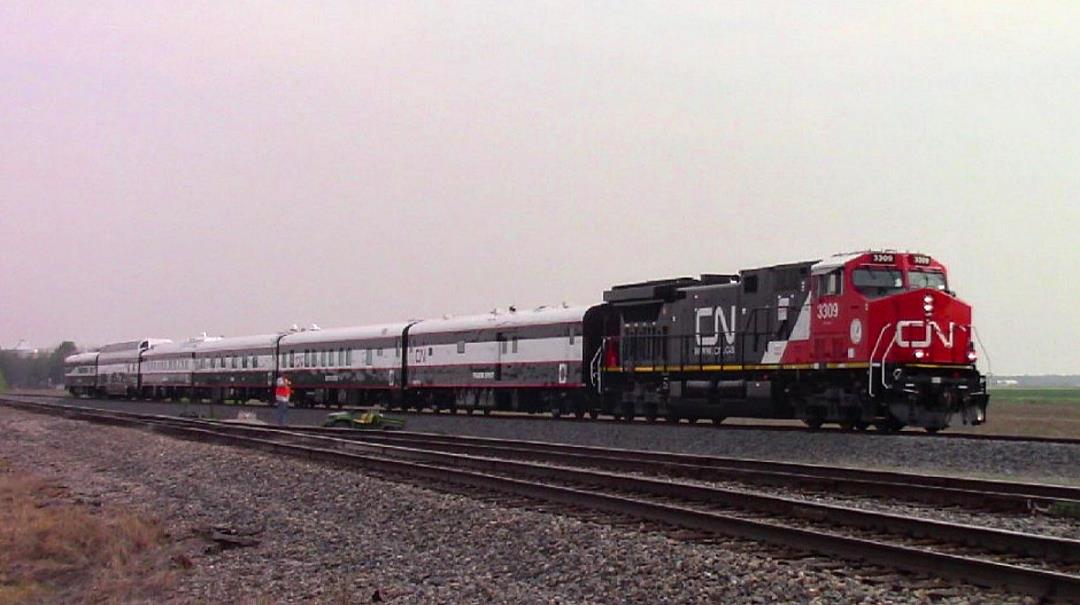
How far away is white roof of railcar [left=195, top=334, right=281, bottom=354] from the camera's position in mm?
52069

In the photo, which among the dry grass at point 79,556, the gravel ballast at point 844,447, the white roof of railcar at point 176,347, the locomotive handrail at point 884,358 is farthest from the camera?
the white roof of railcar at point 176,347

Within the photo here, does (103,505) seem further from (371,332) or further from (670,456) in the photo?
(371,332)

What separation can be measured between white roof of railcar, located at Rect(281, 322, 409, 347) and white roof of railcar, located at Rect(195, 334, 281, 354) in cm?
166

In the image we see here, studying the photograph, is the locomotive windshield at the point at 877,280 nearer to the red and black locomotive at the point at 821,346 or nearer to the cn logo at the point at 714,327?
the red and black locomotive at the point at 821,346

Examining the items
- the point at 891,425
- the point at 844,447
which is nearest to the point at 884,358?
the point at 891,425

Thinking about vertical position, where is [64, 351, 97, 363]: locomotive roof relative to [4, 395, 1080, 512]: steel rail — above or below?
above

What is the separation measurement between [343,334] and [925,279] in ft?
91.0

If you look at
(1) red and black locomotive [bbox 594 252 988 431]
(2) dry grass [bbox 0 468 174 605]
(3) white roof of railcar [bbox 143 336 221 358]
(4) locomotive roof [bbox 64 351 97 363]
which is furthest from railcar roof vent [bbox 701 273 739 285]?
(4) locomotive roof [bbox 64 351 97 363]

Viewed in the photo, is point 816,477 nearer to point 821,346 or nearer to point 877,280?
point 821,346

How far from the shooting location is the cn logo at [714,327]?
25.6 meters

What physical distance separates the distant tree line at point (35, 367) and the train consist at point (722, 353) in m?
122

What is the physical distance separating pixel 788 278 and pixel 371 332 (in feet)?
75.6

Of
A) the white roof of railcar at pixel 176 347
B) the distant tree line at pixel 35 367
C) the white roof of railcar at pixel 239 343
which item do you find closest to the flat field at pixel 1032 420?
Answer: the white roof of railcar at pixel 239 343

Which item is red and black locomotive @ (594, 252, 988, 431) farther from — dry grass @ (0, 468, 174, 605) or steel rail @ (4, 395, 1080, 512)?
dry grass @ (0, 468, 174, 605)
